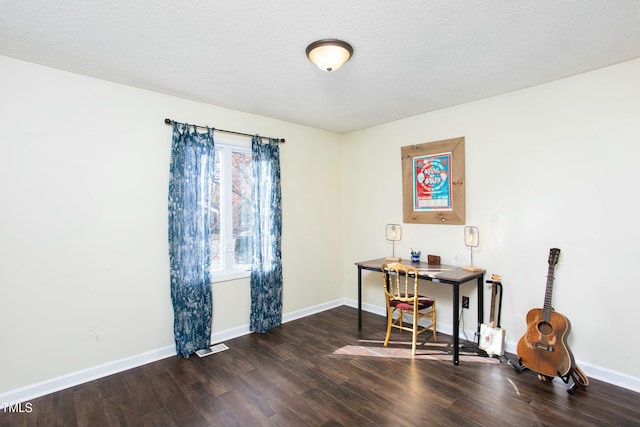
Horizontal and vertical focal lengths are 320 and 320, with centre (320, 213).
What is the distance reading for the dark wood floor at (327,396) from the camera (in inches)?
85.9

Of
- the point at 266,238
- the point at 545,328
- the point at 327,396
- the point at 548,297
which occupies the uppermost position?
the point at 266,238

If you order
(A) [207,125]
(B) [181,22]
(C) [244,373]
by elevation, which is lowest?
(C) [244,373]

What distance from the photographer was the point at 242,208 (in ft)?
12.4

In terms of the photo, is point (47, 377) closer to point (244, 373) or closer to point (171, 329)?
point (171, 329)

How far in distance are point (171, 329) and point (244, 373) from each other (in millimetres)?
926

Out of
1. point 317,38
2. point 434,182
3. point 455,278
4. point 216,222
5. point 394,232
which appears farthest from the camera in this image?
point 394,232

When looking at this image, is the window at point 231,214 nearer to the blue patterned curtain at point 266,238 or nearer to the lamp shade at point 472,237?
the blue patterned curtain at point 266,238

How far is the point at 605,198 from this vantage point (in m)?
2.65

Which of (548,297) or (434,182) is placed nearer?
(548,297)

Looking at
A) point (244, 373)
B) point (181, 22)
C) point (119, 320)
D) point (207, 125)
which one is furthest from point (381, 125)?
point (119, 320)

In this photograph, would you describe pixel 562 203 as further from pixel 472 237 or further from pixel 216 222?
pixel 216 222

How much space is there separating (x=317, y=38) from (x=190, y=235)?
219 centimetres

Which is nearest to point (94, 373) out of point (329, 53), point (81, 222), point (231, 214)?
point (81, 222)

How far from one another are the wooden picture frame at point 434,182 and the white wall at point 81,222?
230 centimetres
